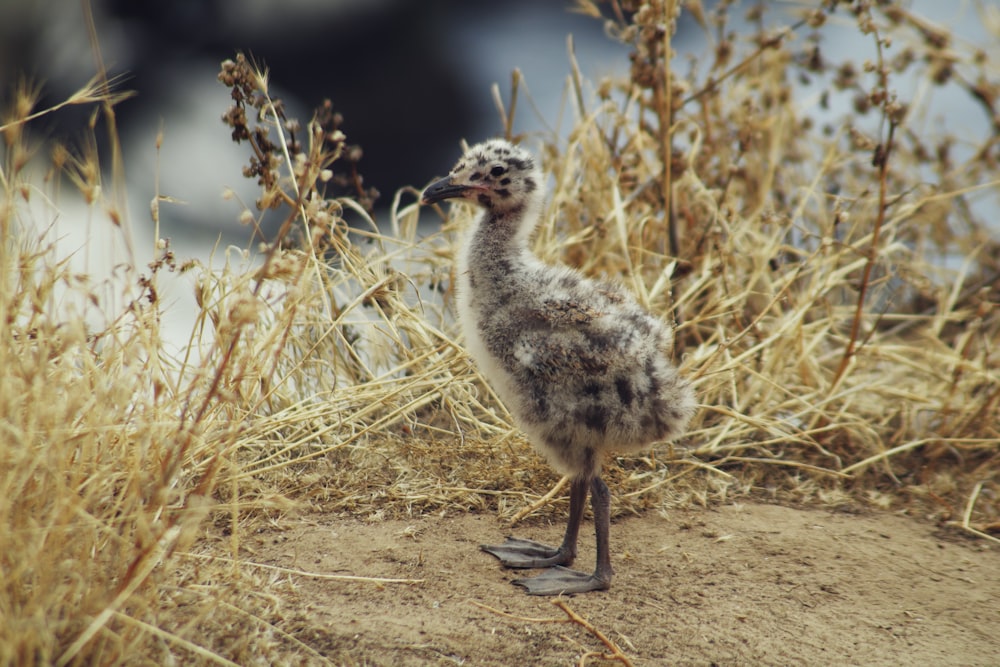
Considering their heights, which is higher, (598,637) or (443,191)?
(443,191)

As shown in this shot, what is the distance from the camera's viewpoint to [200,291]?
2.28 meters

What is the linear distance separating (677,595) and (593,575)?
28 centimetres

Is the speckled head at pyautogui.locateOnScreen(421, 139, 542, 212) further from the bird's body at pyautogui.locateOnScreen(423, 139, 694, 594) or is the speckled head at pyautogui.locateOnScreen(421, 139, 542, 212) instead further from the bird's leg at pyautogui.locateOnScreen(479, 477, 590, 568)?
the bird's leg at pyautogui.locateOnScreen(479, 477, 590, 568)

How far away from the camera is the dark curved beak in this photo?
291 centimetres

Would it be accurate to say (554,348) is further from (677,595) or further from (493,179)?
(677,595)

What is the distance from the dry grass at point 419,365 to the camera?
2.08 meters

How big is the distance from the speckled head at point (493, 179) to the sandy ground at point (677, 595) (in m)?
1.18

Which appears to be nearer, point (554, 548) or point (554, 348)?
point (554, 348)

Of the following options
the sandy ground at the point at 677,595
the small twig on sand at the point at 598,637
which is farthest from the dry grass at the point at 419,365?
the small twig on sand at the point at 598,637

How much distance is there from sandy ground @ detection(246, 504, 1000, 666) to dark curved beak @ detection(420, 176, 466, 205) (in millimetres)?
1166

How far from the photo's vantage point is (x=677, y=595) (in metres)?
2.78

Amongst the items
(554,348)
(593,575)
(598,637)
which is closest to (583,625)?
(598,637)

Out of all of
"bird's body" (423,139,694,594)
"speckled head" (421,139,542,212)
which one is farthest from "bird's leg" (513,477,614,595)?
"speckled head" (421,139,542,212)

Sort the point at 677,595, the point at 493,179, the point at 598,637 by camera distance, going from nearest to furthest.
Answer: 1. the point at 598,637
2. the point at 677,595
3. the point at 493,179
